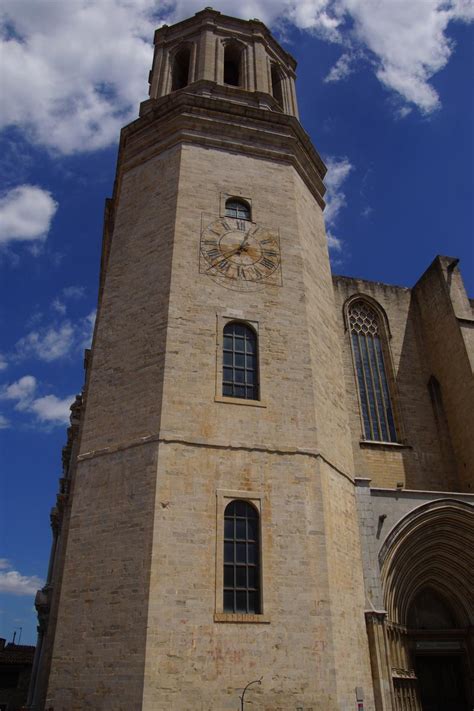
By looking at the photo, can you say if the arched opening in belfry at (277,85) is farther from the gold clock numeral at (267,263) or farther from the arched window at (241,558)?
the arched window at (241,558)

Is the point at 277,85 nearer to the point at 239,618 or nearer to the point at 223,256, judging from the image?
the point at 223,256

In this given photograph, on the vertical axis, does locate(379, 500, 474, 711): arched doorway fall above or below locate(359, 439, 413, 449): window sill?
below

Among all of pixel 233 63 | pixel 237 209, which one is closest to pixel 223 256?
pixel 237 209

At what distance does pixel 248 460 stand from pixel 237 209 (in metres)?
5.99

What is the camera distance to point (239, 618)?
8.60m

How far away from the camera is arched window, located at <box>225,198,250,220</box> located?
12898mm

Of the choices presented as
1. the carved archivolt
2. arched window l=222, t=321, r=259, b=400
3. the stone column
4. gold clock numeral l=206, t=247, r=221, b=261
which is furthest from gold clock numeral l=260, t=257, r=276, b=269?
the stone column

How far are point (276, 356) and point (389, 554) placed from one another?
4.40 meters

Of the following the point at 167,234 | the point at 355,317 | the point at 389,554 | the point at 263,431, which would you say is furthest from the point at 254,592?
the point at 355,317

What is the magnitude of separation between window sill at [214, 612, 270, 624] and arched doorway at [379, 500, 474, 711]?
3186 mm

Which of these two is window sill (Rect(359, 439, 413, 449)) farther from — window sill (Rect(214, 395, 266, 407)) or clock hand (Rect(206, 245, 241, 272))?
clock hand (Rect(206, 245, 241, 272))

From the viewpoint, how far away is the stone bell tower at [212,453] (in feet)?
27.5

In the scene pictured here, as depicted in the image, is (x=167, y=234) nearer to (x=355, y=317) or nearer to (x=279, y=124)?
(x=279, y=124)

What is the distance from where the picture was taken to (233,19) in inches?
675
